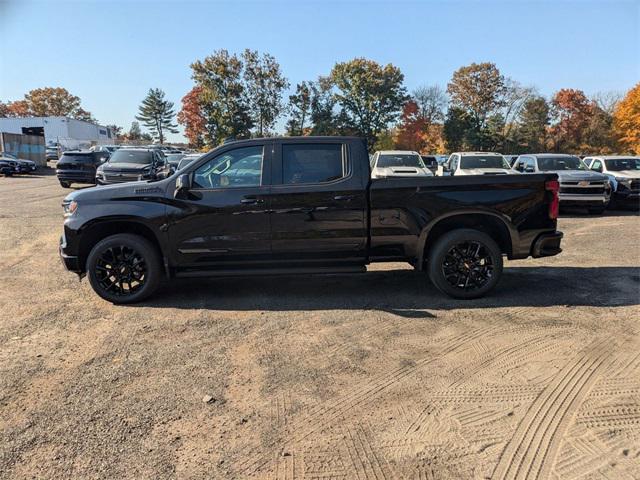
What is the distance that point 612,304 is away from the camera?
5.58 metres

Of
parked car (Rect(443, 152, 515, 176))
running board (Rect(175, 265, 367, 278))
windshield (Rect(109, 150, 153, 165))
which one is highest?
windshield (Rect(109, 150, 153, 165))

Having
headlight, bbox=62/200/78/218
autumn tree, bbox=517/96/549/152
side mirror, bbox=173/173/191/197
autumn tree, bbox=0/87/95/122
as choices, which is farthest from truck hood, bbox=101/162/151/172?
autumn tree, bbox=0/87/95/122

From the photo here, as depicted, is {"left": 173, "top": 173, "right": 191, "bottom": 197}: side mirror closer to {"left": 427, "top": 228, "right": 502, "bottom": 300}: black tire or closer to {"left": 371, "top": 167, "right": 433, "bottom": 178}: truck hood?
{"left": 427, "top": 228, "right": 502, "bottom": 300}: black tire

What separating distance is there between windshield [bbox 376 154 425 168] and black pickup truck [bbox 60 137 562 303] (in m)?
9.93

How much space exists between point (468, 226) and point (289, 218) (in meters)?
2.30

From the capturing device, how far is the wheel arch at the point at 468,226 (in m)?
5.75

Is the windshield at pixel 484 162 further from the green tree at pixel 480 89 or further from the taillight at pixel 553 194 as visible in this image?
the green tree at pixel 480 89

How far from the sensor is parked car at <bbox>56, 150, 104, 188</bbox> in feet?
71.2

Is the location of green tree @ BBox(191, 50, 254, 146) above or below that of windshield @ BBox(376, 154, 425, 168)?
above

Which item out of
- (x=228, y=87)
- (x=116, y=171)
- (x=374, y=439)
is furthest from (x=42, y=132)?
(x=374, y=439)

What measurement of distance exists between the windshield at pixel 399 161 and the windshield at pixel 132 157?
9.38 meters

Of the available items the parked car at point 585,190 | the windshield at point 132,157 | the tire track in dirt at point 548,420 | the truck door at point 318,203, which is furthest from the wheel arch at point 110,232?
the windshield at point 132,157

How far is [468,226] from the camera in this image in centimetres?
597

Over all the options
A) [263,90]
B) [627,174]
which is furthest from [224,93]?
[627,174]
